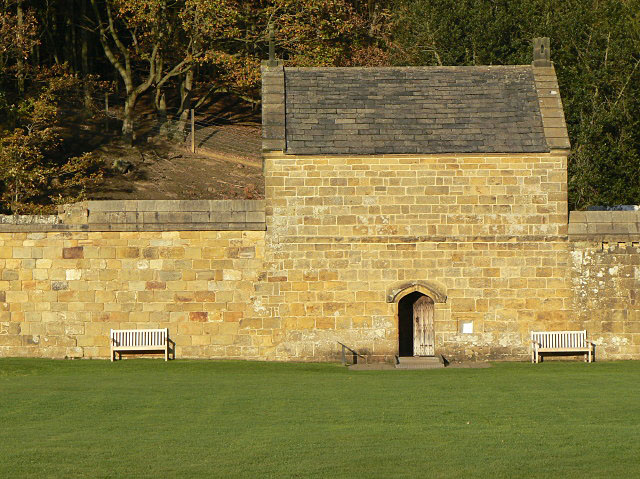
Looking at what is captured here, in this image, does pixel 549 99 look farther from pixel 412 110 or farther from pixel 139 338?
pixel 139 338

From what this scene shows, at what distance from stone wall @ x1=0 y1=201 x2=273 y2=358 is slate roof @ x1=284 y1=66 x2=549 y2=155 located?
302cm

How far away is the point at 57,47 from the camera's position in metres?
60.1

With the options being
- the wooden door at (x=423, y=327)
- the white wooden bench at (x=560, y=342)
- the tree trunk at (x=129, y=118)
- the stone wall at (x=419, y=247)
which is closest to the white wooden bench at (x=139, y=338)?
the stone wall at (x=419, y=247)

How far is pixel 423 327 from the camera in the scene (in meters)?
28.0

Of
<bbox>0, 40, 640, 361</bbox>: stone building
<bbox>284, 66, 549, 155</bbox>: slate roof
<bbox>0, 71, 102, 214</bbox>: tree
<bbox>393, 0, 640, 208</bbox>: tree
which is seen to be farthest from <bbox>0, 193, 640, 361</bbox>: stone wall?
<bbox>393, 0, 640, 208</bbox>: tree

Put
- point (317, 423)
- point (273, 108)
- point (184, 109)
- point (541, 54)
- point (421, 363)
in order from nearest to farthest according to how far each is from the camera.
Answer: point (317, 423)
point (421, 363)
point (273, 108)
point (541, 54)
point (184, 109)

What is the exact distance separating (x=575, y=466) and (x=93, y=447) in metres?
6.38

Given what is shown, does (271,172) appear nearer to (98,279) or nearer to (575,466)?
(98,279)

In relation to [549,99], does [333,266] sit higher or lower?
lower

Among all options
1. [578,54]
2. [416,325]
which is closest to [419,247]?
[416,325]

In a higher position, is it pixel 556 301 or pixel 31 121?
pixel 31 121

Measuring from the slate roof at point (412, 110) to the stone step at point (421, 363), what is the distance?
497 centimetres

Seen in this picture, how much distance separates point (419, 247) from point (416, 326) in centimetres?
213

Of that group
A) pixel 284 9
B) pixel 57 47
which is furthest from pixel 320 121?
pixel 57 47
